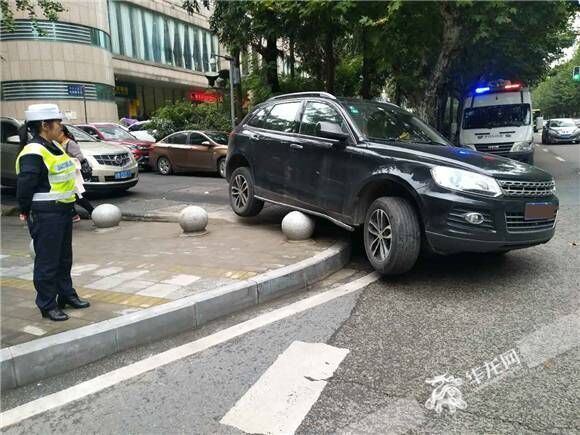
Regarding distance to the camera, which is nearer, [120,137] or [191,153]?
[191,153]

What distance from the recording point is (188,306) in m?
4.35

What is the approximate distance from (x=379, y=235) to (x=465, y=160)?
1.12m

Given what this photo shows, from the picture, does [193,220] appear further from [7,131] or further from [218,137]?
[218,137]

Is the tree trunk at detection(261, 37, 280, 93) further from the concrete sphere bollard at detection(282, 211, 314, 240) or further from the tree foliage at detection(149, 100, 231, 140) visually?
the concrete sphere bollard at detection(282, 211, 314, 240)

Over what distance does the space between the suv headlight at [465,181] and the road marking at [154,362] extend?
133cm

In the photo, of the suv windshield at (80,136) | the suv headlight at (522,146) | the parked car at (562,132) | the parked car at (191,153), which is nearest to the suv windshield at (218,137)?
the parked car at (191,153)

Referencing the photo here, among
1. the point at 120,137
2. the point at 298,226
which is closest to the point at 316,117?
the point at 298,226

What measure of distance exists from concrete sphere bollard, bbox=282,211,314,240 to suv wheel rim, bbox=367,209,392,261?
48.6 inches

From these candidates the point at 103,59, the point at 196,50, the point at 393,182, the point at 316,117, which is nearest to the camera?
the point at 393,182

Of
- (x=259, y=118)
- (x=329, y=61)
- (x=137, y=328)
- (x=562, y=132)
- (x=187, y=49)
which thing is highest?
(x=187, y=49)

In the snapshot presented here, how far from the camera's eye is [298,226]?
6.60 metres

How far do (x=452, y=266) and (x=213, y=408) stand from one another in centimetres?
359

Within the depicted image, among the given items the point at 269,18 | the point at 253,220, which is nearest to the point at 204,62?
the point at 269,18

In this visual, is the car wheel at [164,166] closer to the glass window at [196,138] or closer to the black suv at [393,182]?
the glass window at [196,138]
